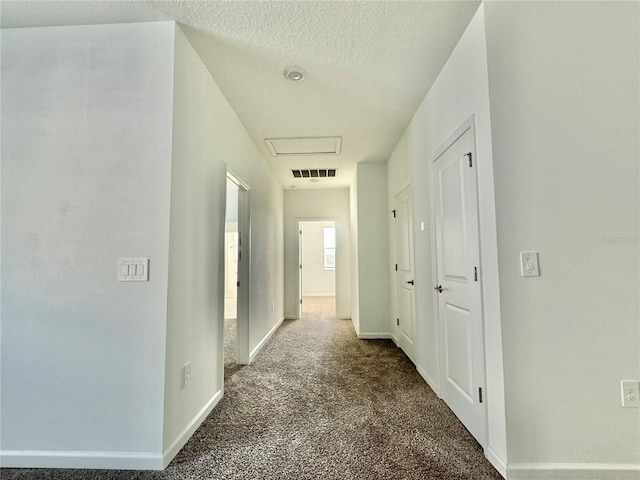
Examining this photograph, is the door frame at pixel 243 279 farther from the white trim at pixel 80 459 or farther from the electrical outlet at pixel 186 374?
the white trim at pixel 80 459

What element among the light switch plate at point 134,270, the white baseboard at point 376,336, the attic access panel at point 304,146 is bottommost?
the white baseboard at point 376,336

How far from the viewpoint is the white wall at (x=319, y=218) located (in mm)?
5836

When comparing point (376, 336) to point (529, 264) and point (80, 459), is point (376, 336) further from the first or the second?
point (80, 459)

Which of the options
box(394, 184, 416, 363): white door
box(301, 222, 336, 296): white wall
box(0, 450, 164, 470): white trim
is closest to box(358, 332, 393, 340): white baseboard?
box(394, 184, 416, 363): white door

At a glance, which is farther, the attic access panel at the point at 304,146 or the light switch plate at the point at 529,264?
the attic access panel at the point at 304,146

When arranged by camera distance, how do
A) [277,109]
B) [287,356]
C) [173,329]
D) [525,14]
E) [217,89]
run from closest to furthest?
[525,14]
[173,329]
[217,89]
[277,109]
[287,356]

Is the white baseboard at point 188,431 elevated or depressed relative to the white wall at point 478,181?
depressed

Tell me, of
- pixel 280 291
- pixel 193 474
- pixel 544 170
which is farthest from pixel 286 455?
pixel 280 291

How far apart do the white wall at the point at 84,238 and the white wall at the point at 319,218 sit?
4215 millimetres

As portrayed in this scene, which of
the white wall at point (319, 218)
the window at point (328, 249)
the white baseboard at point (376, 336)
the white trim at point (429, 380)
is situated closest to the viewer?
the white trim at point (429, 380)

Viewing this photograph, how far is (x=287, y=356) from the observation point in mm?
3506

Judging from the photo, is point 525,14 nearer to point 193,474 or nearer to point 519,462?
point 519,462

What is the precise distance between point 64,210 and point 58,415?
113cm

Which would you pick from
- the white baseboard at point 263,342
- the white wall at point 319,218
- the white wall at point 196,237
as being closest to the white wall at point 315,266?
the white wall at point 319,218
